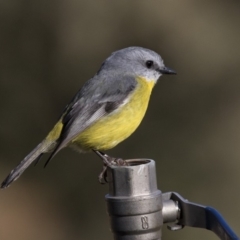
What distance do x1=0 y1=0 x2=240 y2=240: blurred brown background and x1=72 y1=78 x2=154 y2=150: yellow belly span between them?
295 cm

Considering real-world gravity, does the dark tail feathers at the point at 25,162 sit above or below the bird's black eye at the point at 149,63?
below

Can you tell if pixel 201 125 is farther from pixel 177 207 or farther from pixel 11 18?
pixel 177 207

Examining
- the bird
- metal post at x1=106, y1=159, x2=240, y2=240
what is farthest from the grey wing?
metal post at x1=106, y1=159, x2=240, y2=240

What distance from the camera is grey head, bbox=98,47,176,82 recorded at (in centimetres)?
457

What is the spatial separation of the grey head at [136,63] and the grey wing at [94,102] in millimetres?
135

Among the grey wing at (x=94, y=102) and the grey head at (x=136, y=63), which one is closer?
the grey wing at (x=94, y=102)

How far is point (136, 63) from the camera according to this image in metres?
4.61

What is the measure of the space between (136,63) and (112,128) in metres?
0.62

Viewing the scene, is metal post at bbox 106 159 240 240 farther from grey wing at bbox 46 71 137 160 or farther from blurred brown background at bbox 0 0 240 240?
blurred brown background at bbox 0 0 240 240

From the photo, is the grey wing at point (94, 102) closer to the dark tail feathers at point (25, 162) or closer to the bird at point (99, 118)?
the bird at point (99, 118)

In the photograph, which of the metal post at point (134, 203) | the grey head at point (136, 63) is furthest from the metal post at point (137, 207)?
the grey head at point (136, 63)

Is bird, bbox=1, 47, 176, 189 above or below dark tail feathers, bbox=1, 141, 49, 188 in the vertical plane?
above

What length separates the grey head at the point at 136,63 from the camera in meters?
4.57

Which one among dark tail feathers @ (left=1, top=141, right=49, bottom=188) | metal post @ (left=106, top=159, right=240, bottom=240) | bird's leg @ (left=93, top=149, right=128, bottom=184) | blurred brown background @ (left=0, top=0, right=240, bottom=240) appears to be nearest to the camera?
metal post @ (left=106, top=159, right=240, bottom=240)
